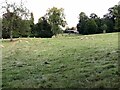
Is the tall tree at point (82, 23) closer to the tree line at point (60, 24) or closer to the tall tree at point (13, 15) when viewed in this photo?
the tree line at point (60, 24)

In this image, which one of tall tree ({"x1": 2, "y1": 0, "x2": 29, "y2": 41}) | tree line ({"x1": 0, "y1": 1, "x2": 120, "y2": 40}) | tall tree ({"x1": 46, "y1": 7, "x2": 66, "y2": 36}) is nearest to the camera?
tall tree ({"x1": 2, "y1": 0, "x2": 29, "y2": 41})

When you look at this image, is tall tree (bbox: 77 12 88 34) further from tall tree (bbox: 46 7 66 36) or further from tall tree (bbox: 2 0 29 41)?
tall tree (bbox: 2 0 29 41)

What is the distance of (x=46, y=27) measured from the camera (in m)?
83.4

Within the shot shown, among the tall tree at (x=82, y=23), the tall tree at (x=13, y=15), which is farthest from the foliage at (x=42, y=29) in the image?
the tall tree at (x=13, y=15)

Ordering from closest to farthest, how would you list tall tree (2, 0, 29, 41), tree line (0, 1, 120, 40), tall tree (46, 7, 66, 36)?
tall tree (2, 0, 29, 41), tree line (0, 1, 120, 40), tall tree (46, 7, 66, 36)

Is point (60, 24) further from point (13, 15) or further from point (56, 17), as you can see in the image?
point (13, 15)

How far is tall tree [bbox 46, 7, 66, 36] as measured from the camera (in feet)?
274

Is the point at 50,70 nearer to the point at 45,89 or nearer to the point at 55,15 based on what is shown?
the point at 45,89

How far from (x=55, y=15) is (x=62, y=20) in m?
2.72

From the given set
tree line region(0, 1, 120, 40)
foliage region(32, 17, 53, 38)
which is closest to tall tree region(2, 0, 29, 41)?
tree line region(0, 1, 120, 40)

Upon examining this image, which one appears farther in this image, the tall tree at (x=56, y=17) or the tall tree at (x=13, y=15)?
the tall tree at (x=56, y=17)

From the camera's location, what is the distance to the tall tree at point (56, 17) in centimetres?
8345

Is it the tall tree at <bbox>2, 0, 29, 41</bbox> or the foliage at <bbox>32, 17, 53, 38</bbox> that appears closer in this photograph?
the tall tree at <bbox>2, 0, 29, 41</bbox>

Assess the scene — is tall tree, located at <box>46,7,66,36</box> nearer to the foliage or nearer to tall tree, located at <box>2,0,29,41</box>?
the foliage
